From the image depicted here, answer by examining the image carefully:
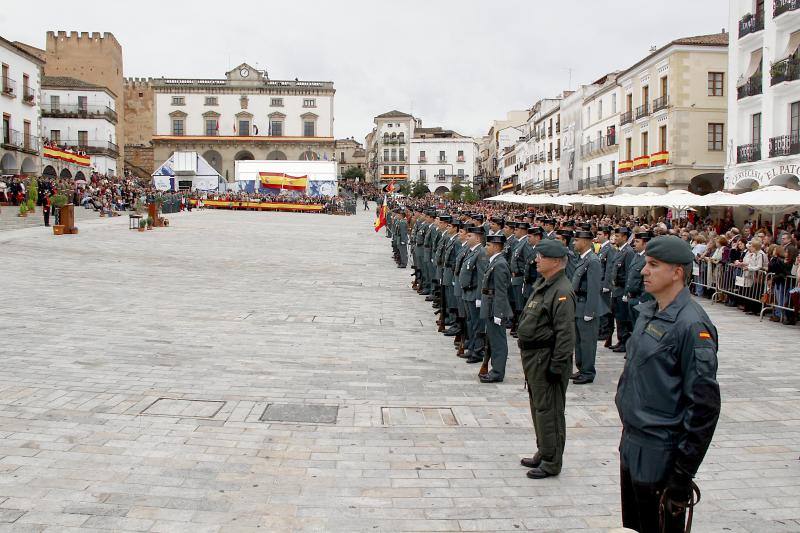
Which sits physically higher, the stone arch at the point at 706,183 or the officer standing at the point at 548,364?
the stone arch at the point at 706,183

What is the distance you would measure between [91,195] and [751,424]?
39.3 m

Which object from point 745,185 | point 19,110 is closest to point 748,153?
point 745,185

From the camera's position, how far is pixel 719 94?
33.5 meters

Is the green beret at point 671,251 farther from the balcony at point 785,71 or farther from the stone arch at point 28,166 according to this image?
the stone arch at point 28,166

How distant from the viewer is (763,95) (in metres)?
25.9

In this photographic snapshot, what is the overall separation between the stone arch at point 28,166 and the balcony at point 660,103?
118 ft

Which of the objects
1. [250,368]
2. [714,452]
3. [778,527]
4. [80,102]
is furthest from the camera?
[80,102]

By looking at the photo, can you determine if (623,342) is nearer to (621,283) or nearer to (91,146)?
(621,283)

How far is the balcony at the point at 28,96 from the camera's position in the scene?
41.2 m

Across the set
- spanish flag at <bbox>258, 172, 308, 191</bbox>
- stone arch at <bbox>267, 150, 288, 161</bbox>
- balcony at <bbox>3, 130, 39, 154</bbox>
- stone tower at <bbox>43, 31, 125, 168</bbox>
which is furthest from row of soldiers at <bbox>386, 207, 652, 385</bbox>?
stone arch at <bbox>267, 150, 288, 161</bbox>

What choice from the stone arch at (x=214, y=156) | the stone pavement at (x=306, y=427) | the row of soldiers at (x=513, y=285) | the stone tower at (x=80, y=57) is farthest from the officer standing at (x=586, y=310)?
the stone arch at (x=214, y=156)

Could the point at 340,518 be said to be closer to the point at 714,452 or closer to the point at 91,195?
the point at 714,452

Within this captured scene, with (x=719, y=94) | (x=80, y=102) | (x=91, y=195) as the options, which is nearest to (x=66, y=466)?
(x=719, y=94)

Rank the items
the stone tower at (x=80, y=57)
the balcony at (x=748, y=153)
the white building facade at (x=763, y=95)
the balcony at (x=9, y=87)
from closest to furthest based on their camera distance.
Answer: the white building facade at (x=763, y=95), the balcony at (x=748, y=153), the balcony at (x=9, y=87), the stone tower at (x=80, y=57)
